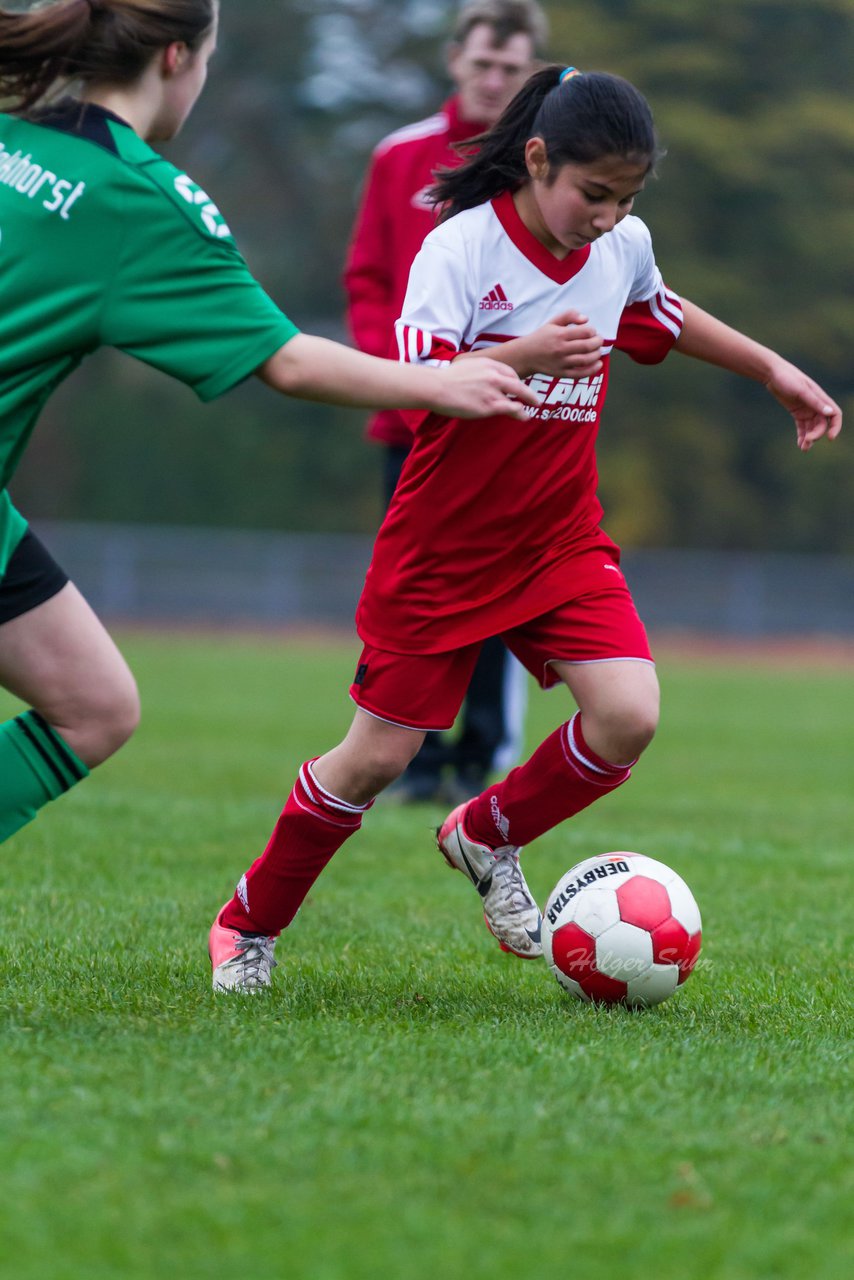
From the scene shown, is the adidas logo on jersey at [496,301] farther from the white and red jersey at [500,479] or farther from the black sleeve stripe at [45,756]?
the black sleeve stripe at [45,756]

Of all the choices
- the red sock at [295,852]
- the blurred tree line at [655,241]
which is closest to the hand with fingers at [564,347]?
the red sock at [295,852]

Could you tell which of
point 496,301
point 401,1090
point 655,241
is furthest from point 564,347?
point 655,241

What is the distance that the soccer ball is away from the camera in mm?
3568

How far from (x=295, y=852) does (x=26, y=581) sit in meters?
0.91

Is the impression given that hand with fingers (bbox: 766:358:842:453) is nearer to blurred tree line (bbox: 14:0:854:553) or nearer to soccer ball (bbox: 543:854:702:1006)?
soccer ball (bbox: 543:854:702:1006)

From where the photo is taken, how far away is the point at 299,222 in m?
32.4

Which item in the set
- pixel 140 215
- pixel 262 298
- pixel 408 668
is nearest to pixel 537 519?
pixel 408 668

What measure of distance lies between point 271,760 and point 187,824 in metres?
2.82

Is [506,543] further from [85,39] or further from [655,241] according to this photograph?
[655,241]

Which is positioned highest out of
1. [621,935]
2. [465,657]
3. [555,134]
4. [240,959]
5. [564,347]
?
[555,134]

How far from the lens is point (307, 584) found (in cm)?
2805

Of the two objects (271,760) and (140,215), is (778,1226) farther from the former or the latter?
(271,760)

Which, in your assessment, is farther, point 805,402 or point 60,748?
point 805,402

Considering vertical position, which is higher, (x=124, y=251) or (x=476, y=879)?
(x=124, y=251)
